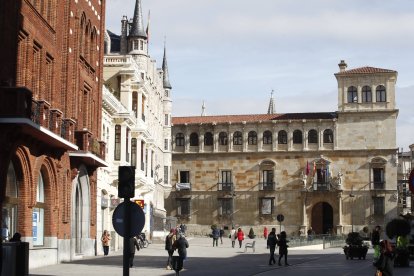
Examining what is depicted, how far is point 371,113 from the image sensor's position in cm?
8475

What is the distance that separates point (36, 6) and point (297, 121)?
199 feet

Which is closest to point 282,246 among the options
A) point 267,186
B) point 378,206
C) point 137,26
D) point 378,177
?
point 137,26

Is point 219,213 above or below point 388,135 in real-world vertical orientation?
below

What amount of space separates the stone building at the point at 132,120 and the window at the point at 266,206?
1245 centimetres

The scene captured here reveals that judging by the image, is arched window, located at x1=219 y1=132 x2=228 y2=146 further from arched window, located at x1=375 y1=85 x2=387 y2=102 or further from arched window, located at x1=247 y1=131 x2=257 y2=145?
arched window, located at x1=375 y1=85 x2=387 y2=102

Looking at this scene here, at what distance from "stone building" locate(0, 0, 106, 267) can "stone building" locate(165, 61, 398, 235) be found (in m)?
49.2

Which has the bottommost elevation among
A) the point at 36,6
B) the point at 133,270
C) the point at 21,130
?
the point at 133,270

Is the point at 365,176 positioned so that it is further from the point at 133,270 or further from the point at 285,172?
the point at 133,270

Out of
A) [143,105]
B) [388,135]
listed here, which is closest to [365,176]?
[388,135]

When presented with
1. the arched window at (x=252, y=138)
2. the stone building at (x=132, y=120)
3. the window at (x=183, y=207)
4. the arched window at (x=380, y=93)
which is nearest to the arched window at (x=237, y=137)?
the arched window at (x=252, y=138)

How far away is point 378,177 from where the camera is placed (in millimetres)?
84250

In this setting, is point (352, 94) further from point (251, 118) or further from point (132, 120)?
point (132, 120)

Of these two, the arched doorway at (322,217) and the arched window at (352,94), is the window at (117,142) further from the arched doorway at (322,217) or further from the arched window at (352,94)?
the arched window at (352,94)

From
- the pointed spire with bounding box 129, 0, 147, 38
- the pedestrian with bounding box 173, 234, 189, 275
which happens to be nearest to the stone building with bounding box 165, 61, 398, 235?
the pointed spire with bounding box 129, 0, 147, 38
